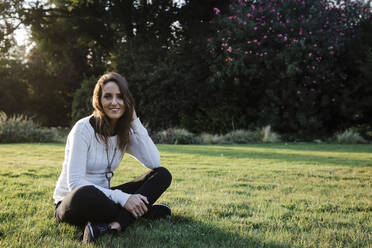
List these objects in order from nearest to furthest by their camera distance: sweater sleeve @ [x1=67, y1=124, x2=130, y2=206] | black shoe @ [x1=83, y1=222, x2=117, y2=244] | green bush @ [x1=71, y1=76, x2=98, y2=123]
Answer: black shoe @ [x1=83, y1=222, x2=117, y2=244] → sweater sleeve @ [x1=67, y1=124, x2=130, y2=206] → green bush @ [x1=71, y1=76, x2=98, y2=123]

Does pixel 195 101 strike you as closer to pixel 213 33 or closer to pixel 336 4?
pixel 213 33

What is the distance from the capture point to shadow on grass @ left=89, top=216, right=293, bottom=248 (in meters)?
2.34

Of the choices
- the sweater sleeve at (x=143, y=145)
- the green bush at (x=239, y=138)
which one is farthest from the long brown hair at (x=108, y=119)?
the green bush at (x=239, y=138)

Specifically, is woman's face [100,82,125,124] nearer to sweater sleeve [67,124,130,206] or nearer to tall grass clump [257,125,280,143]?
sweater sleeve [67,124,130,206]

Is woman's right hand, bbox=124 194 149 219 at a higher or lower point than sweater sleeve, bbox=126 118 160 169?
lower

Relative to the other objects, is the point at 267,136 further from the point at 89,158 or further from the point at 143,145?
the point at 89,158

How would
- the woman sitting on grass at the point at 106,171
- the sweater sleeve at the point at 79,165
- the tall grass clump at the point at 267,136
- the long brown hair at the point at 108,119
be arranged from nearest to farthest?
the woman sitting on grass at the point at 106,171, the sweater sleeve at the point at 79,165, the long brown hair at the point at 108,119, the tall grass clump at the point at 267,136

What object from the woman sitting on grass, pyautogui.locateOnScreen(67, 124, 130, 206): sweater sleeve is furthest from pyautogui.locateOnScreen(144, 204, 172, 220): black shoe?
pyautogui.locateOnScreen(67, 124, 130, 206): sweater sleeve

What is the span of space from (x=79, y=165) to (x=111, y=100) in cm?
64

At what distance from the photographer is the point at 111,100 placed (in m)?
2.99

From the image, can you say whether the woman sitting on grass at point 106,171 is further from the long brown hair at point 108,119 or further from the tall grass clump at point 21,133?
the tall grass clump at point 21,133

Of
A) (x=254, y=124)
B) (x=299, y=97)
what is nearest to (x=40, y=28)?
(x=254, y=124)

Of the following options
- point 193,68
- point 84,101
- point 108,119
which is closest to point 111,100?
point 108,119

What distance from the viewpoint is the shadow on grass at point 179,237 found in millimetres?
2344
